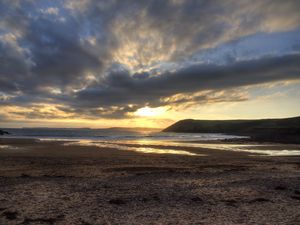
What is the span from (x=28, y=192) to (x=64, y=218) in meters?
3.62

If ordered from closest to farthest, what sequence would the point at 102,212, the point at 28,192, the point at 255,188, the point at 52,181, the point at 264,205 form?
the point at 102,212
the point at 264,205
the point at 28,192
the point at 255,188
the point at 52,181

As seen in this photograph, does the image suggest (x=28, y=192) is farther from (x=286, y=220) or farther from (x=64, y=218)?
(x=286, y=220)

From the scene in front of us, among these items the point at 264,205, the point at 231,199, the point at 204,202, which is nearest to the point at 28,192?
the point at 204,202

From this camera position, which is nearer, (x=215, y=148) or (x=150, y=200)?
(x=150, y=200)

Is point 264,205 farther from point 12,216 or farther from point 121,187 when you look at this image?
point 12,216

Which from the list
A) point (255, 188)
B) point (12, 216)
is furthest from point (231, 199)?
point (12, 216)

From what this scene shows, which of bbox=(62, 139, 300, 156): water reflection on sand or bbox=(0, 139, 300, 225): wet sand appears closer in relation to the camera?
bbox=(0, 139, 300, 225): wet sand

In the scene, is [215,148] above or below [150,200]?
above

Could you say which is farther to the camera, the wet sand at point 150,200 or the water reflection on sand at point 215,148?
the water reflection on sand at point 215,148

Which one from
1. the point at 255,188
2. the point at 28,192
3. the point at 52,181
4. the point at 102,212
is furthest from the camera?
the point at 52,181

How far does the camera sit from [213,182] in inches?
494

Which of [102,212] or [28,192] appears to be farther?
[28,192]

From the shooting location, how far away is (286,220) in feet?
24.1

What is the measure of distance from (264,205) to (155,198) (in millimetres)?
3676
